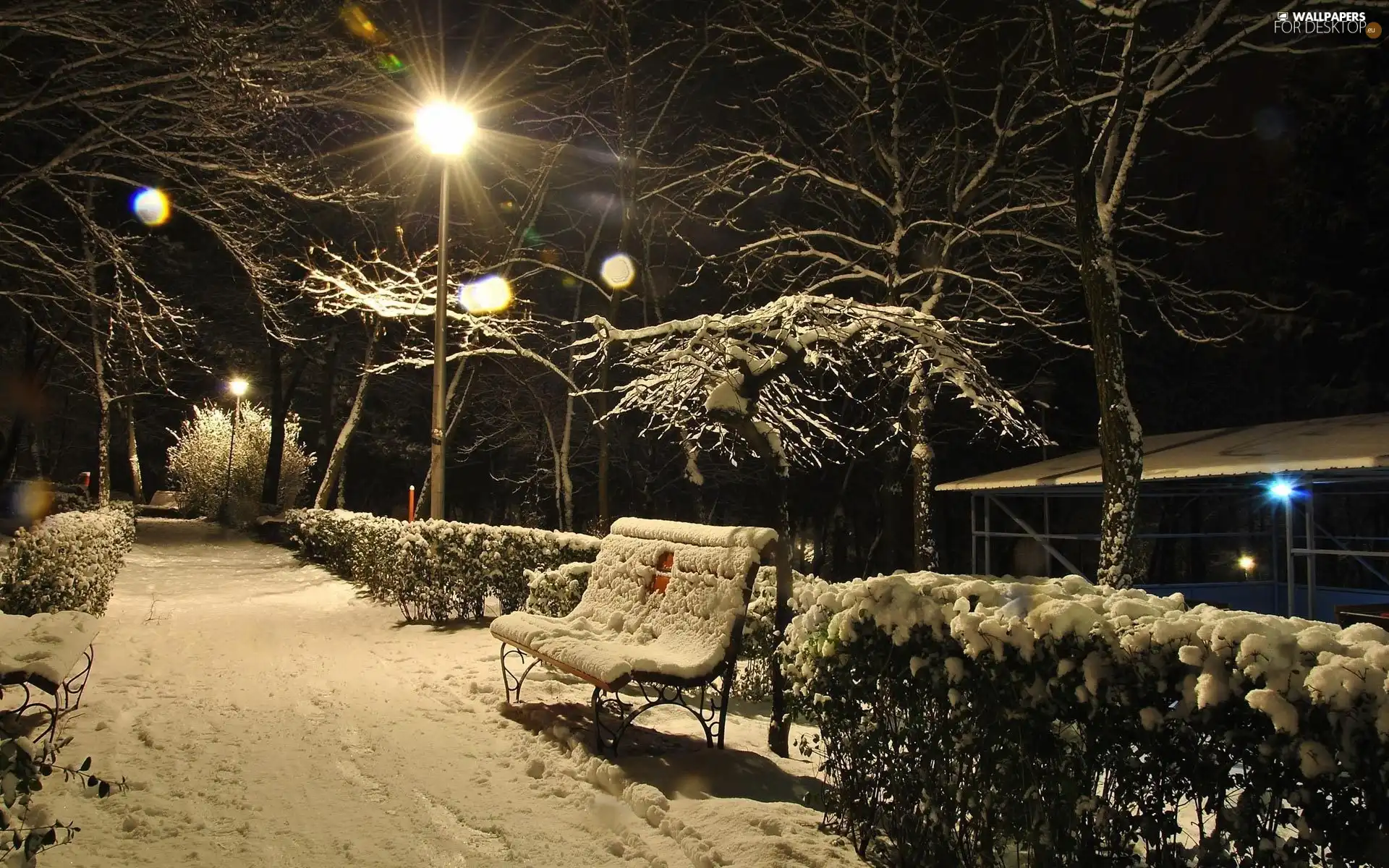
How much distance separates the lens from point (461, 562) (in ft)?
35.0

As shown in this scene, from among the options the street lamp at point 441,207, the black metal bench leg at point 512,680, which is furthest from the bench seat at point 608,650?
the street lamp at point 441,207

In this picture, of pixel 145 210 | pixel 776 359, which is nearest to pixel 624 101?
pixel 145 210

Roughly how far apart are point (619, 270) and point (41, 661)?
55.6ft

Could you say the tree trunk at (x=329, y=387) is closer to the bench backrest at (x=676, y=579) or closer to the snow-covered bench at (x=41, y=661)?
the snow-covered bench at (x=41, y=661)

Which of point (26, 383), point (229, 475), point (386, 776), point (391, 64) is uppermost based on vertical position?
point (391, 64)

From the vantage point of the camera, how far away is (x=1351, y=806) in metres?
2.32

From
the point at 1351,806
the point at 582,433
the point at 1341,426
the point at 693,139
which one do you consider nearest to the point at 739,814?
the point at 1351,806

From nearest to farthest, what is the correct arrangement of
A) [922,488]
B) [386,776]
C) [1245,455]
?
[386,776] < [1245,455] < [922,488]

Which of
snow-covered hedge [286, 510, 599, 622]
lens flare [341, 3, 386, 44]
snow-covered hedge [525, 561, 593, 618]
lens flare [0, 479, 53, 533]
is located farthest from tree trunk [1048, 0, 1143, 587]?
lens flare [0, 479, 53, 533]

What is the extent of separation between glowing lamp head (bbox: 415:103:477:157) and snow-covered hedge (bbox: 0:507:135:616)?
18.9 ft

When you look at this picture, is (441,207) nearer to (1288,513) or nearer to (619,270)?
(619,270)

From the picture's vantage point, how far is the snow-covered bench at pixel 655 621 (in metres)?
5.18

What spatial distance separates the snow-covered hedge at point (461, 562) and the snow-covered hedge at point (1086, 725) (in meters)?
5.81

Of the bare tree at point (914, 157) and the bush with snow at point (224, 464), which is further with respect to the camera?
the bush with snow at point (224, 464)
